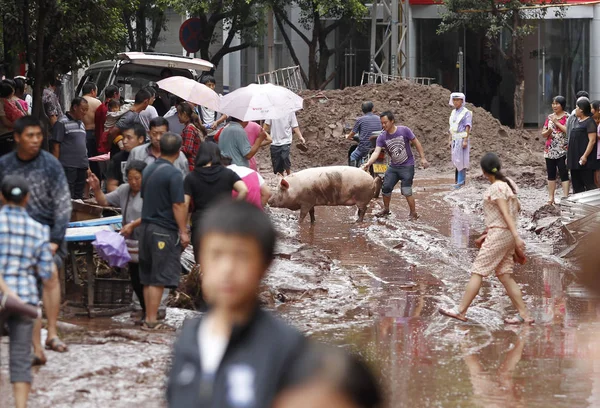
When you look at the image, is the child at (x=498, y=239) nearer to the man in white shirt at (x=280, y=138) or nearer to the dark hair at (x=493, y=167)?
the dark hair at (x=493, y=167)

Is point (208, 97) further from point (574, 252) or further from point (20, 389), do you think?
point (20, 389)

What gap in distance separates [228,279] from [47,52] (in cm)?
1209

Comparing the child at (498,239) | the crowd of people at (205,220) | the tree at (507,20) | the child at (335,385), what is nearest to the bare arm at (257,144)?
the crowd of people at (205,220)

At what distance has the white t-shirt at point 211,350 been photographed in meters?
2.57

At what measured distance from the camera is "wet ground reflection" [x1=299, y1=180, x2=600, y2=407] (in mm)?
7070

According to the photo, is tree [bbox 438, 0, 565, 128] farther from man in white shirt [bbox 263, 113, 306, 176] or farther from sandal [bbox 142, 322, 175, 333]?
sandal [bbox 142, 322, 175, 333]

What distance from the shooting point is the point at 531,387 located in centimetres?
715

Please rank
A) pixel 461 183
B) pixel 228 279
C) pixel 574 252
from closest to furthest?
pixel 228 279 → pixel 574 252 → pixel 461 183

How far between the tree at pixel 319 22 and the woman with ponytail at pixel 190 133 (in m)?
22.9

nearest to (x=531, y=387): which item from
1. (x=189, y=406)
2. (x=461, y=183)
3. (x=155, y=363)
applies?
(x=155, y=363)

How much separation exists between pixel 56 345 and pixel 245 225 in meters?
5.37

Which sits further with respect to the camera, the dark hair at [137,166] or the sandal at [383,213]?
the sandal at [383,213]

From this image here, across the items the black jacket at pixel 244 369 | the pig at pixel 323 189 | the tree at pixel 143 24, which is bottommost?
the pig at pixel 323 189

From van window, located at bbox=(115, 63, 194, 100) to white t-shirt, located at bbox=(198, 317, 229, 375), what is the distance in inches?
676
